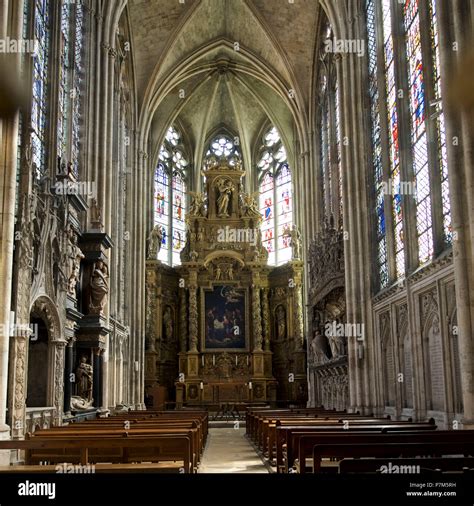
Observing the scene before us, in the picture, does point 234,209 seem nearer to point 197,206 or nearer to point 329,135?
point 197,206

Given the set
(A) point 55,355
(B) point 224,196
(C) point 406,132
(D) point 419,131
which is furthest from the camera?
(B) point 224,196

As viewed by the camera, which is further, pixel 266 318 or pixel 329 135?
pixel 266 318

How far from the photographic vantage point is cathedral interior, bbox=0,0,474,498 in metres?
13.0

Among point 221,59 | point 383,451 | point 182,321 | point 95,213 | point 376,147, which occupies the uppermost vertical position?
point 221,59

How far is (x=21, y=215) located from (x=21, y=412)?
3.70 metres

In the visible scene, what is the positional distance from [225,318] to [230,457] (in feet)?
73.5

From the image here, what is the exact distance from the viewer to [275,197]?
1635 inches

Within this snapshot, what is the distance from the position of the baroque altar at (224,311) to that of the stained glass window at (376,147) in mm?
14609

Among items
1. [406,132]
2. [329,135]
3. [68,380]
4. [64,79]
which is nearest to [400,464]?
[68,380]

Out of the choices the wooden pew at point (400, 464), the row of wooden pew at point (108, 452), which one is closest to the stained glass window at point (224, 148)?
the row of wooden pew at point (108, 452)

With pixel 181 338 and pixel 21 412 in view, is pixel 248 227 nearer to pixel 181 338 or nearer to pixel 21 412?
pixel 181 338

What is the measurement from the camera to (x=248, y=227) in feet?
125

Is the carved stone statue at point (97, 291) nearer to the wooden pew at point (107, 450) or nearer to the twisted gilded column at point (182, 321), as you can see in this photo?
the wooden pew at point (107, 450)

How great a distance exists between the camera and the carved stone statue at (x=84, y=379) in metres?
18.9
